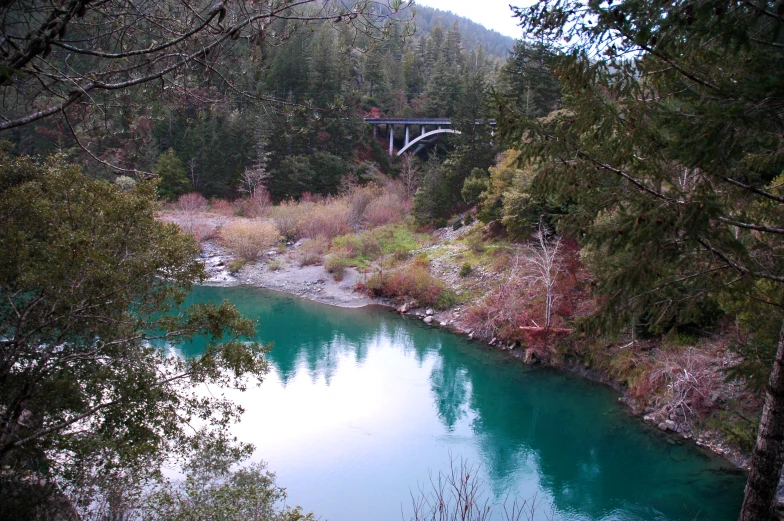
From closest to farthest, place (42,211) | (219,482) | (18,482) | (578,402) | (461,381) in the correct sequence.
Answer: (18,482), (42,211), (219,482), (578,402), (461,381)

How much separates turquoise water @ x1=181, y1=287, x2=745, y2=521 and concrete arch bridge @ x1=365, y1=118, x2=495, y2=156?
61.0 ft

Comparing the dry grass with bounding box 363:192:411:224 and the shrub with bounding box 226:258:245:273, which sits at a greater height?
the dry grass with bounding box 363:192:411:224

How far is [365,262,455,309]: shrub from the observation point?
17.3 metres

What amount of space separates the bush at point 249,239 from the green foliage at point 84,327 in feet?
51.2

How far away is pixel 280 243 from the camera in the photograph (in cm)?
2380

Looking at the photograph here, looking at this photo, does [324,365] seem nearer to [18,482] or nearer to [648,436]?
[648,436]

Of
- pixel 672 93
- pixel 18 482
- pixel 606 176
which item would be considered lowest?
pixel 18 482

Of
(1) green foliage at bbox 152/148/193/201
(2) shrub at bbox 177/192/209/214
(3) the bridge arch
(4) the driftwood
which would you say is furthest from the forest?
(1) green foliage at bbox 152/148/193/201

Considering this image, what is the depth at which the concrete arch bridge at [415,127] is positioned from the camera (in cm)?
3089

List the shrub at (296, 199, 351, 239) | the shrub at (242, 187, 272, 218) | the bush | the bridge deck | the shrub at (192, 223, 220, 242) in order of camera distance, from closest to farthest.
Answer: the bush → the shrub at (296, 199, 351, 239) → the shrub at (192, 223, 220, 242) → the shrub at (242, 187, 272, 218) → the bridge deck

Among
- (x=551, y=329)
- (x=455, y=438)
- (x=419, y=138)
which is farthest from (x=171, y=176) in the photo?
(x=455, y=438)

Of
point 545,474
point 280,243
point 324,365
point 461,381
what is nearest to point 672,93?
point 545,474

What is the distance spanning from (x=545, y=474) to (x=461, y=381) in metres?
3.81

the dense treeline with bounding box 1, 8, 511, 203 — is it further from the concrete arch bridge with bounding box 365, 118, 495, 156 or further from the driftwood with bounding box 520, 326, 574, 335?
the driftwood with bounding box 520, 326, 574, 335
